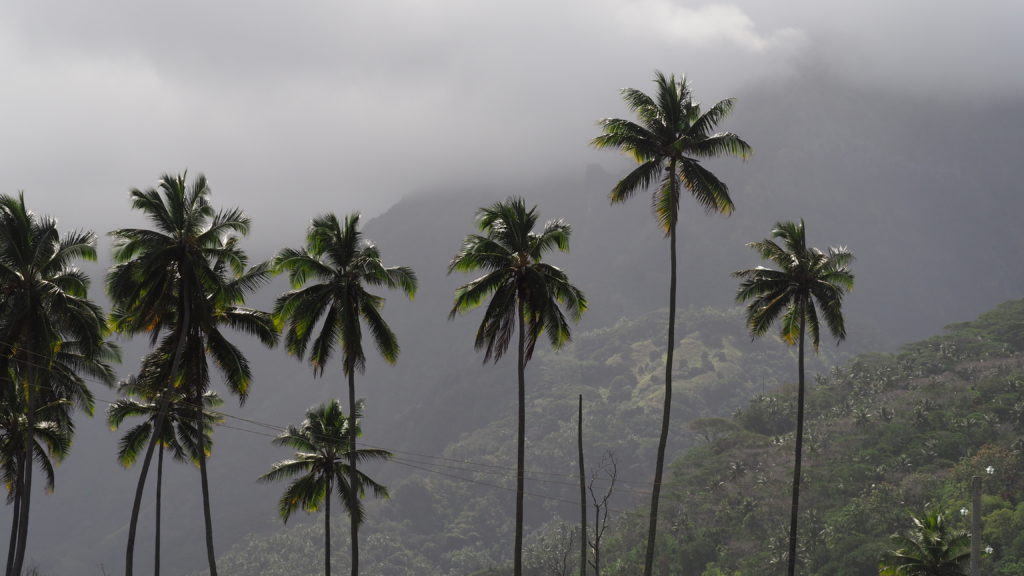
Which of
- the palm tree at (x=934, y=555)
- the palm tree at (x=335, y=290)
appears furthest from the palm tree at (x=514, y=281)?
the palm tree at (x=934, y=555)

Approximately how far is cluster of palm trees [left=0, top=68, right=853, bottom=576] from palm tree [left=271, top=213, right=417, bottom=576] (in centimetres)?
5

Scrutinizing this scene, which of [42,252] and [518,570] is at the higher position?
[42,252]

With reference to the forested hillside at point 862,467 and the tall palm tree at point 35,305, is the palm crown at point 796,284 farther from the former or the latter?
the forested hillside at point 862,467

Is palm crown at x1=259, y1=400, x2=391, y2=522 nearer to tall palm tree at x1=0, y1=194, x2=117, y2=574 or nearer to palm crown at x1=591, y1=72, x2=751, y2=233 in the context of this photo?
tall palm tree at x1=0, y1=194, x2=117, y2=574

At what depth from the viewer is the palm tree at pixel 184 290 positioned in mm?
34406

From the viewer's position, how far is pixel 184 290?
115ft

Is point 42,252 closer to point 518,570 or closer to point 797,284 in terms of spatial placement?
point 518,570

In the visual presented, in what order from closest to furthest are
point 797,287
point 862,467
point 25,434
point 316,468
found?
point 797,287
point 25,434
point 316,468
point 862,467

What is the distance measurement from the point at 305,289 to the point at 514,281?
8236 mm

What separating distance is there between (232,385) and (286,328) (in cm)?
362

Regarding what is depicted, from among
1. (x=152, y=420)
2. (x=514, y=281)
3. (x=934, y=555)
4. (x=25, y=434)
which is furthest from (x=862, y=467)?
(x=25, y=434)

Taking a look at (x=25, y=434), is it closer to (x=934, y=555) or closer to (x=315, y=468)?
(x=315, y=468)

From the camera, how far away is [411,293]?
34594 millimetres

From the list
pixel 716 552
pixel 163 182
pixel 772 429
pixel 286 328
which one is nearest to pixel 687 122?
pixel 286 328
